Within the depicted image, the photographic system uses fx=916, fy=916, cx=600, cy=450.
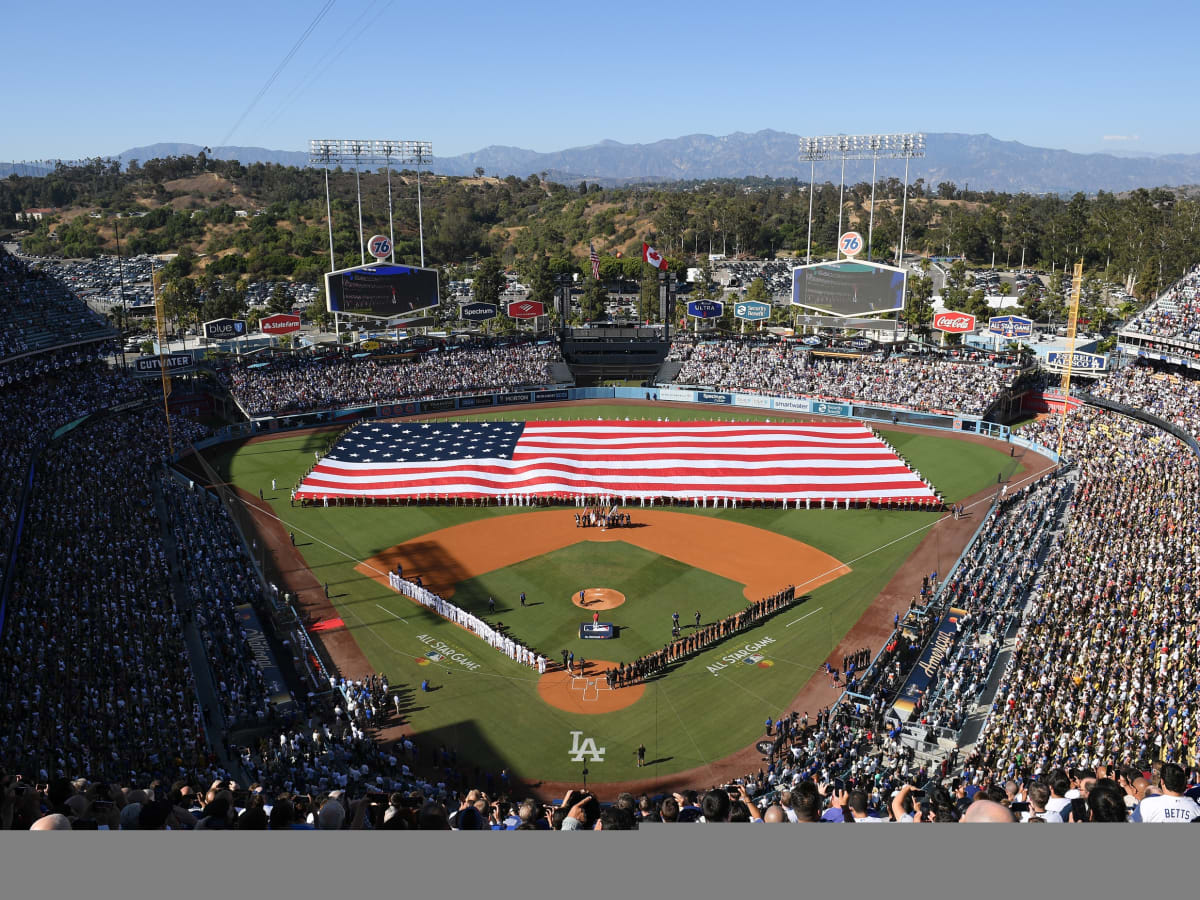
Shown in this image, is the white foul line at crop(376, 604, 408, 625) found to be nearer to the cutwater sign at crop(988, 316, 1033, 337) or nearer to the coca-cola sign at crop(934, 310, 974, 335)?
the coca-cola sign at crop(934, 310, 974, 335)

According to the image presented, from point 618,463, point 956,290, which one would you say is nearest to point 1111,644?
point 618,463

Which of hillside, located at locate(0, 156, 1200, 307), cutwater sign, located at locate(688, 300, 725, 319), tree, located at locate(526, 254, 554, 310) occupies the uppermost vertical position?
hillside, located at locate(0, 156, 1200, 307)

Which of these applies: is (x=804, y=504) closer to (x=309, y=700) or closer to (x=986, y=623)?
(x=986, y=623)

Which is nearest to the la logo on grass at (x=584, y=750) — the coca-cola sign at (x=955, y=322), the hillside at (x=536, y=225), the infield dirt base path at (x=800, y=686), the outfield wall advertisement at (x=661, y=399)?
the infield dirt base path at (x=800, y=686)

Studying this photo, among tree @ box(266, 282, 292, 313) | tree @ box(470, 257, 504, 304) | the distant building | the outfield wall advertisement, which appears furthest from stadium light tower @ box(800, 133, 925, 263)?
the distant building

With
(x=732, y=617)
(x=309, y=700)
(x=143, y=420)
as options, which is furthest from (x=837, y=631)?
(x=143, y=420)

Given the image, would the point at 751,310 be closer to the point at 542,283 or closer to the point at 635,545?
the point at 542,283

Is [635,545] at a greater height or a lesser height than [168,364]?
lesser
